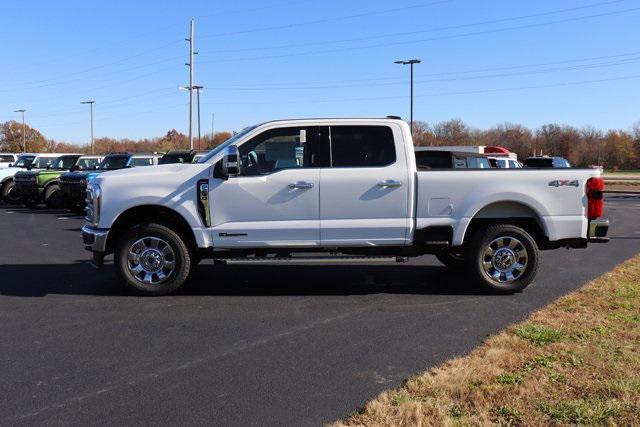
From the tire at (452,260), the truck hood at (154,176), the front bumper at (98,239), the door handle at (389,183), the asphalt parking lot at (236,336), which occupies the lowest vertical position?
the asphalt parking lot at (236,336)

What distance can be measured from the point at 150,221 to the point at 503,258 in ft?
14.4

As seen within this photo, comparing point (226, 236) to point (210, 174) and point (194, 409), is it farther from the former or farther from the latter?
point (194, 409)

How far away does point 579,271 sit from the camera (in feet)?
29.0

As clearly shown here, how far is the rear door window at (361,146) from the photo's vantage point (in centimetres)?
718

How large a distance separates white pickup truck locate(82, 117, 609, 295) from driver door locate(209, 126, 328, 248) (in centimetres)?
1

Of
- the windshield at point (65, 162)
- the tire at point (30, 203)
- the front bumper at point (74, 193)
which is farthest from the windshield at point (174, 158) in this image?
the tire at point (30, 203)

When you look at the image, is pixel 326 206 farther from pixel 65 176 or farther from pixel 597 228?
pixel 65 176

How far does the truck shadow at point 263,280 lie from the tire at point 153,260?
25cm

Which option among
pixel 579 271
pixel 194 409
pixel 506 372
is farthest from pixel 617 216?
pixel 194 409

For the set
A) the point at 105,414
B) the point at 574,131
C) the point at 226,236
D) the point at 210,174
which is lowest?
the point at 105,414

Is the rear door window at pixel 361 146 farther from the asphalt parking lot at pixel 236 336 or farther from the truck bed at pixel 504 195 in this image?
the asphalt parking lot at pixel 236 336

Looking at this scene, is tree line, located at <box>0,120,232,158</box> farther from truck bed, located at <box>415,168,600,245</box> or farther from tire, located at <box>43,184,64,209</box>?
truck bed, located at <box>415,168,600,245</box>

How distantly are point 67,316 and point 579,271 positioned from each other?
7.05 metres

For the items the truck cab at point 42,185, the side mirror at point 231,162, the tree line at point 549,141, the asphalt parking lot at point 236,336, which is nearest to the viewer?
the asphalt parking lot at point 236,336
